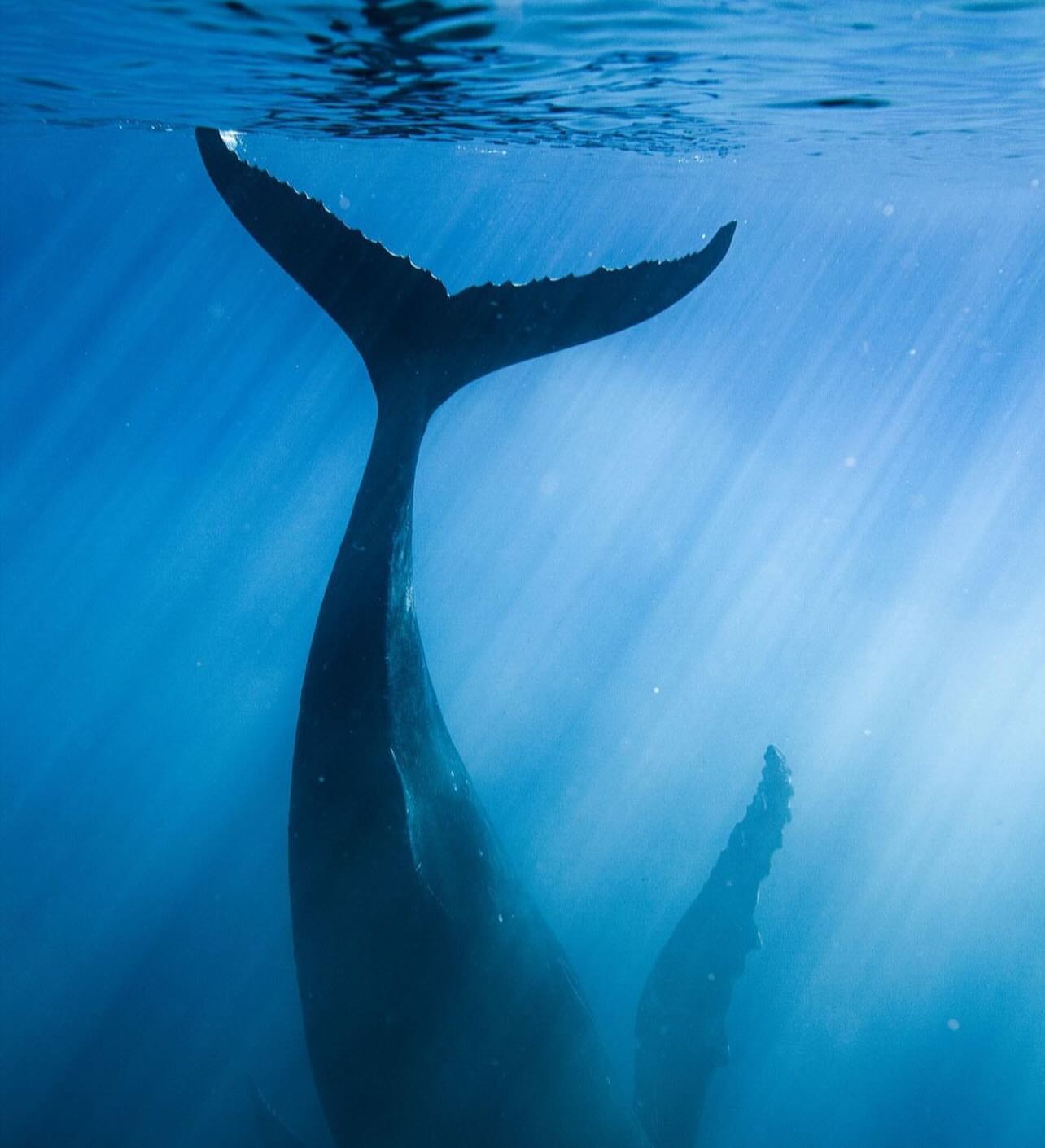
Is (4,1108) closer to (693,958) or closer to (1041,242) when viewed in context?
(693,958)

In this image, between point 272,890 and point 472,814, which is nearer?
point 472,814

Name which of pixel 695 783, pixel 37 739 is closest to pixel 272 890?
pixel 695 783

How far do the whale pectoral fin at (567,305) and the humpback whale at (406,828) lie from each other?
0.03 ft

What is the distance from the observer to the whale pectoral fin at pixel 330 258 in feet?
12.5

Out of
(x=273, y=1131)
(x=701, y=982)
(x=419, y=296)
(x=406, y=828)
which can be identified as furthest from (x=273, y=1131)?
(x=419, y=296)

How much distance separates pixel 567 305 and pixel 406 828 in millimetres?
2743

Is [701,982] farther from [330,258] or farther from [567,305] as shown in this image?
[330,258]

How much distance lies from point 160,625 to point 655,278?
60352 mm

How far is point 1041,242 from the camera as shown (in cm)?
3309

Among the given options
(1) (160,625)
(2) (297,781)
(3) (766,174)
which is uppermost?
(3) (766,174)

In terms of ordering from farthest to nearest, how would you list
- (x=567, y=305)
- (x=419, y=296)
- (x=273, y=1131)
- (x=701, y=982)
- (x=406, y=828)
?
(x=701, y=982), (x=273, y=1131), (x=419, y=296), (x=567, y=305), (x=406, y=828)

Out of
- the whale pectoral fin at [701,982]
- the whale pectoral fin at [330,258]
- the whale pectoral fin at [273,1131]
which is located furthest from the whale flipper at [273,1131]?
the whale pectoral fin at [330,258]

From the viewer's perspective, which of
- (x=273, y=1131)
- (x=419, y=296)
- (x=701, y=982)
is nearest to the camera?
(x=419, y=296)

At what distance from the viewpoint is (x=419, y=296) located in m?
4.40
